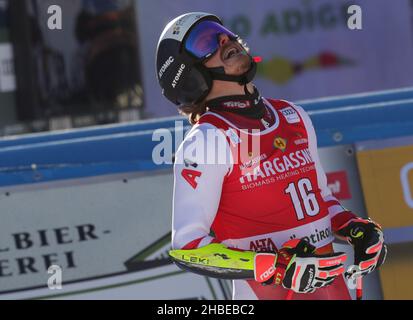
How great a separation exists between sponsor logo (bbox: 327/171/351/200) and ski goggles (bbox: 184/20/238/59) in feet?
4.38

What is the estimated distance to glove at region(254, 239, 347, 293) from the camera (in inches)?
138

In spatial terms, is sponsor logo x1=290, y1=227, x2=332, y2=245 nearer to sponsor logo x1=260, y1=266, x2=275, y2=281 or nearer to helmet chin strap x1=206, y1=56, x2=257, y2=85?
sponsor logo x1=260, y1=266, x2=275, y2=281

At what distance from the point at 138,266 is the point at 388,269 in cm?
118

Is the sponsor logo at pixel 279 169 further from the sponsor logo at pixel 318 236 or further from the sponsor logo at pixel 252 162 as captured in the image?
the sponsor logo at pixel 318 236

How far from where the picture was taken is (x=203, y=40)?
3842mm

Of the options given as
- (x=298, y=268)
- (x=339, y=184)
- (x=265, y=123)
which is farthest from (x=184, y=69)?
(x=339, y=184)

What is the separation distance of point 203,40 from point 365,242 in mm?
949

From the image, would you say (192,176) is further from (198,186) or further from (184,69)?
(184,69)

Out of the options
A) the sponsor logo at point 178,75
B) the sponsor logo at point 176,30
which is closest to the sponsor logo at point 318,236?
the sponsor logo at point 178,75

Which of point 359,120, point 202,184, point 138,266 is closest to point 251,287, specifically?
point 202,184

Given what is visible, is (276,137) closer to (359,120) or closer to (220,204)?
(220,204)

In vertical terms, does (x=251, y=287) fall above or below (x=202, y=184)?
below

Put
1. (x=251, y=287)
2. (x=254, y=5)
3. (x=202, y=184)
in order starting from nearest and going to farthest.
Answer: (x=202, y=184) → (x=251, y=287) → (x=254, y=5)

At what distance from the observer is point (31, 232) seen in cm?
490
